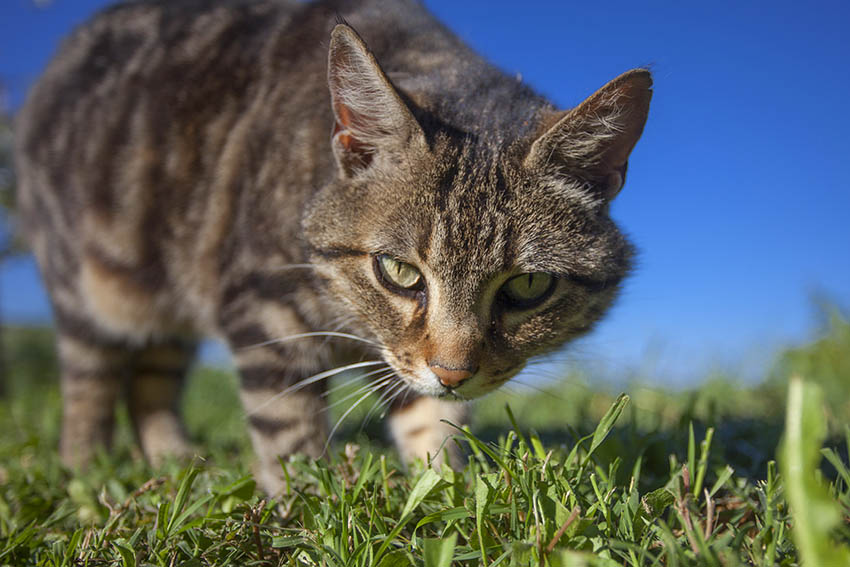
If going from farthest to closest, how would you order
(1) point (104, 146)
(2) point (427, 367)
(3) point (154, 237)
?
(1) point (104, 146) < (3) point (154, 237) < (2) point (427, 367)

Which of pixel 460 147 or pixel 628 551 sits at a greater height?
pixel 460 147

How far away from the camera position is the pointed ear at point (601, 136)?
4.94ft

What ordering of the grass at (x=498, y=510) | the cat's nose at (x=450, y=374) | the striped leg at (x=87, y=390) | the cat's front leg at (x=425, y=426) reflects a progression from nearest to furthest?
the grass at (x=498, y=510) < the cat's nose at (x=450, y=374) < the cat's front leg at (x=425, y=426) < the striped leg at (x=87, y=390)

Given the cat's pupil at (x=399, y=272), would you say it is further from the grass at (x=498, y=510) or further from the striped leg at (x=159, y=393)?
the striped leg at (x=159, y=393)

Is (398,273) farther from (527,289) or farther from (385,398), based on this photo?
(385,398)

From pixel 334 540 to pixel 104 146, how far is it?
218cm

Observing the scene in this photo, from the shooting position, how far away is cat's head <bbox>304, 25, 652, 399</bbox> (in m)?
1.54

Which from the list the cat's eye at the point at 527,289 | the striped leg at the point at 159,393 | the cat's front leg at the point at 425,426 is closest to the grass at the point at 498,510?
the cat's front leg at the point at 425,426

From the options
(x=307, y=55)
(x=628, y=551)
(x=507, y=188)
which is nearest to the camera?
(x=628, y=551)

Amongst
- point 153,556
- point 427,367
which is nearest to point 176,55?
point 427,367

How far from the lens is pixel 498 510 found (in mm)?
1267

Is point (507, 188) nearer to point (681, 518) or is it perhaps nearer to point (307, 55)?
point (681, 518)

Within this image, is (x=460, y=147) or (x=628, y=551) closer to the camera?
(x=628, y=551)

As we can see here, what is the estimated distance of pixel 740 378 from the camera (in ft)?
11.9
